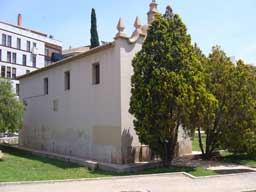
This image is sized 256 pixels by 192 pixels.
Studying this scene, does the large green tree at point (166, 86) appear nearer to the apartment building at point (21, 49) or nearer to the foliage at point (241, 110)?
the foliage at point (241, 110)

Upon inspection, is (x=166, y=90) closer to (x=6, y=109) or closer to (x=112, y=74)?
(x=112, y=74)

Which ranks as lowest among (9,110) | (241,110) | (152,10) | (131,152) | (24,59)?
(131,152)

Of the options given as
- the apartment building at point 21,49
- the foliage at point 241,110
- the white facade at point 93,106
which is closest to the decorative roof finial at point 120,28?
the white facade at point 93,106

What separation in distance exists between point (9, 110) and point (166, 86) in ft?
31.9

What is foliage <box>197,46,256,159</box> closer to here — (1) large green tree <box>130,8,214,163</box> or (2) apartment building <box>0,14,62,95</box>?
(1) large green tree <box>130,8,214,163</box>

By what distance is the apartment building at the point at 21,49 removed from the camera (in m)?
50.8

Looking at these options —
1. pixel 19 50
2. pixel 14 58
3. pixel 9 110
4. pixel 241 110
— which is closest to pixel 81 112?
pixel 9 110

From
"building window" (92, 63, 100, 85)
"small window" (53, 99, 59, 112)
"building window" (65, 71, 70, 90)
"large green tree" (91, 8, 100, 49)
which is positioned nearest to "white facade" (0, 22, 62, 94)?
"large green tree" (91, 8, 100, 49)

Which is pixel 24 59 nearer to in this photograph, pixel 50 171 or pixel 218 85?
pixel 50 171

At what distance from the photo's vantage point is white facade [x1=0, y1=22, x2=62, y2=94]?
1994 inches

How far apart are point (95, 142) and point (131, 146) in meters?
2.52

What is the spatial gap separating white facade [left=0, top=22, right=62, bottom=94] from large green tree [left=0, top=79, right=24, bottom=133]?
101ft

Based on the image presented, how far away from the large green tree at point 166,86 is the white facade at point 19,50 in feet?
125

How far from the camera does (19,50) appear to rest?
2110 inches
